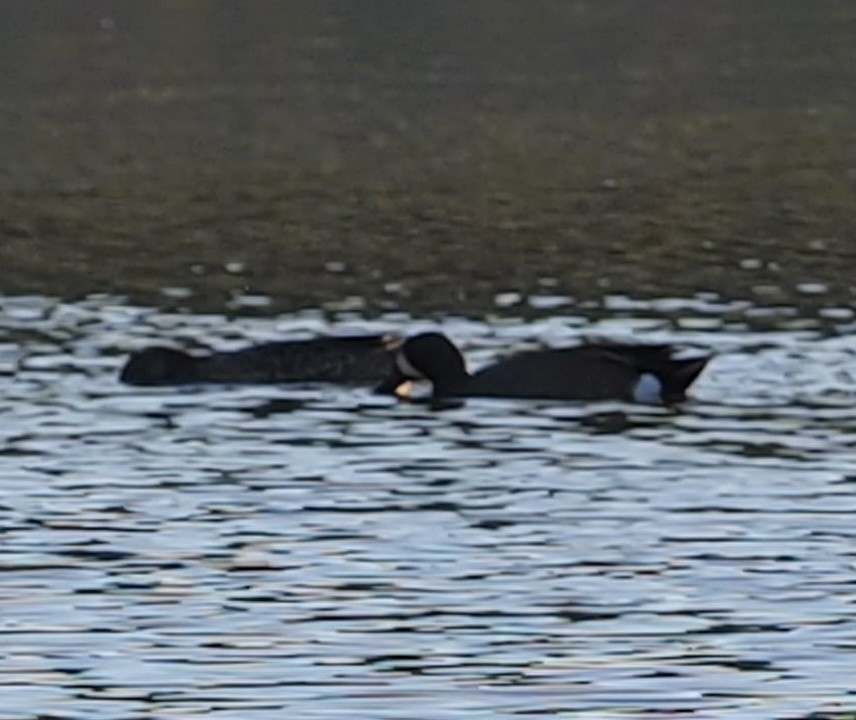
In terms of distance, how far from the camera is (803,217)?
106 ft

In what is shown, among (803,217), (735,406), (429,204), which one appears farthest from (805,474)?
(429,204)

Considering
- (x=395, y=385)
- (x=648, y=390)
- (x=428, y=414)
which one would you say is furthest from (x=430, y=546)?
(x=395, y=385)

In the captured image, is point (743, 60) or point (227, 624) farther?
point (743, 60)

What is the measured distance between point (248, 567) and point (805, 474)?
380cm

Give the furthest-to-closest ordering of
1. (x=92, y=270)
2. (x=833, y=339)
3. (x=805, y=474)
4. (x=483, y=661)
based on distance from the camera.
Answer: (x=92, y=270) → (x=833, y=339) → (x=805, y=474) → (x=483, y=661)

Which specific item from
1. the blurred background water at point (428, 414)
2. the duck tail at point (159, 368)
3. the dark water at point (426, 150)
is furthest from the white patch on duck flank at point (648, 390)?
the dark water at point (426, 150)

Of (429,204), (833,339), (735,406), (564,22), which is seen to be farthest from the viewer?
(564,22)

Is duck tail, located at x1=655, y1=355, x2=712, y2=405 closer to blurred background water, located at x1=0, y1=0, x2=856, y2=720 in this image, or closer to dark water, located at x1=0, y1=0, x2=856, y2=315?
blurred background water, located at x1=0, y1=0, x2=856, y2=720

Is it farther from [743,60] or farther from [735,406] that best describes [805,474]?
[743,60]

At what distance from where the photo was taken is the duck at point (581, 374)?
22438 millimetres

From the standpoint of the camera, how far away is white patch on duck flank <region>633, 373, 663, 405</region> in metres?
22.4

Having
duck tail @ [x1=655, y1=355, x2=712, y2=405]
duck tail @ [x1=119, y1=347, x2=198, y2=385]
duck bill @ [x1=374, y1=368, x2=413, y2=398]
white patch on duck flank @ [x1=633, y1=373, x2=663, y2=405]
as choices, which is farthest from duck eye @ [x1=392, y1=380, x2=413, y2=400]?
duck tail @ [x1=655, y1=355, x2=712, y2=405]

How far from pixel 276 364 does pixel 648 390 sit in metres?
2.66

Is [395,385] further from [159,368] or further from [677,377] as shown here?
[677,377]
